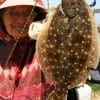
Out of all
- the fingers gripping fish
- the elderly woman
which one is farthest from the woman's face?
the fingers gripping fish

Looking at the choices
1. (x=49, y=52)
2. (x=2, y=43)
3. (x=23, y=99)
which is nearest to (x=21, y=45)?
(x=2, y=43)

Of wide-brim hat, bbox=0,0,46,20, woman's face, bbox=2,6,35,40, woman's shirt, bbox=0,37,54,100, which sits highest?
wide-brim hat, bbox=0,0,46,20

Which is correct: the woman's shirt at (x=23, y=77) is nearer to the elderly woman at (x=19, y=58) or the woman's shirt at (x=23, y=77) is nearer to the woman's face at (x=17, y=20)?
the elderly woman at (x=19, y=58)

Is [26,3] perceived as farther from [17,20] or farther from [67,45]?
[67,45]

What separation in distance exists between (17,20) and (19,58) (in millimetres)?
345

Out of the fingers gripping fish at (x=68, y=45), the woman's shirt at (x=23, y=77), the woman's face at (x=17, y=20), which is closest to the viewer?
the fingers gripping fish at (x=68, y=45)

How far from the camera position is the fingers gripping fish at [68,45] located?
2889 mm

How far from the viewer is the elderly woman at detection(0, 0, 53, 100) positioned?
3680 millimetres

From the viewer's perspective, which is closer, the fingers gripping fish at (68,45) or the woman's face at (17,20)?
the fingers gripping fish at (68,45)

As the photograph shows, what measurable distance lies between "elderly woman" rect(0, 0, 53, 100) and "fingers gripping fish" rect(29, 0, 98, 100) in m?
0.70

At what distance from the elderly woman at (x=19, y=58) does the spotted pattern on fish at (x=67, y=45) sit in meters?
0.70

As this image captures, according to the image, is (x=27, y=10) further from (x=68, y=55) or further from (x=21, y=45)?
(x=68, y=55)

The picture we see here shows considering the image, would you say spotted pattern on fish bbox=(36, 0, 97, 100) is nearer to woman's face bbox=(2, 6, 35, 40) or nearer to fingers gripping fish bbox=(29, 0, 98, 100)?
fingers gripping fish bbox=(29, 0, 98, 100)

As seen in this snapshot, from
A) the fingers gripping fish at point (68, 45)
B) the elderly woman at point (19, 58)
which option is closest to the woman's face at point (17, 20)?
the elderly woman at point (19, 58)
